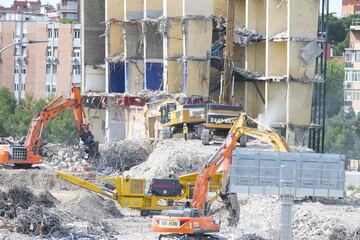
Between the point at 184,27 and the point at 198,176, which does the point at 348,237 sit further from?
the point at 184,27

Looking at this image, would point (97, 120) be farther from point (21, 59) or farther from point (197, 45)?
point (21, 59)

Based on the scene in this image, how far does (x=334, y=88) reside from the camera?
125938 mm

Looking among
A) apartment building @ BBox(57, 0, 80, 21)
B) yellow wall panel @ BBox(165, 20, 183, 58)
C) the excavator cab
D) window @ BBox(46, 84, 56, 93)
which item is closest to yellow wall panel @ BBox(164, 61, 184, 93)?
yellow wall panel @ BBox(165, 20, 183, 58)

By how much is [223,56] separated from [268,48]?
5623 mm

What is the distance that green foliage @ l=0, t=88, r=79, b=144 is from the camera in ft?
338

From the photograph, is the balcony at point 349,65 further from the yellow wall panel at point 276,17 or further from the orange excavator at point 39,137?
the orange excavator at point 39,137

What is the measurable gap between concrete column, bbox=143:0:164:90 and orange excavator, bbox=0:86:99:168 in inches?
506

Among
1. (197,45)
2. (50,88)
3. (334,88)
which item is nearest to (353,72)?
(334,88)

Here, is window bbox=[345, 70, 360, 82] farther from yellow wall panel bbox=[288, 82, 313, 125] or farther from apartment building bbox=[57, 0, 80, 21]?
yellow wall panel bbox=[288, 82, 313, 125]

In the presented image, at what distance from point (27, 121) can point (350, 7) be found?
2262 inches

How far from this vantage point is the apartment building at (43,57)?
395 ft

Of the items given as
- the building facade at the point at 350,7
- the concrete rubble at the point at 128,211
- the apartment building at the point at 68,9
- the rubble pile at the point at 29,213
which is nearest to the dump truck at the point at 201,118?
the concrete rubble at the point at 128,211

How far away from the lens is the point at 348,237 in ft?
160

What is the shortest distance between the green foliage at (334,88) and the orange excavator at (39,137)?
50.1 m
